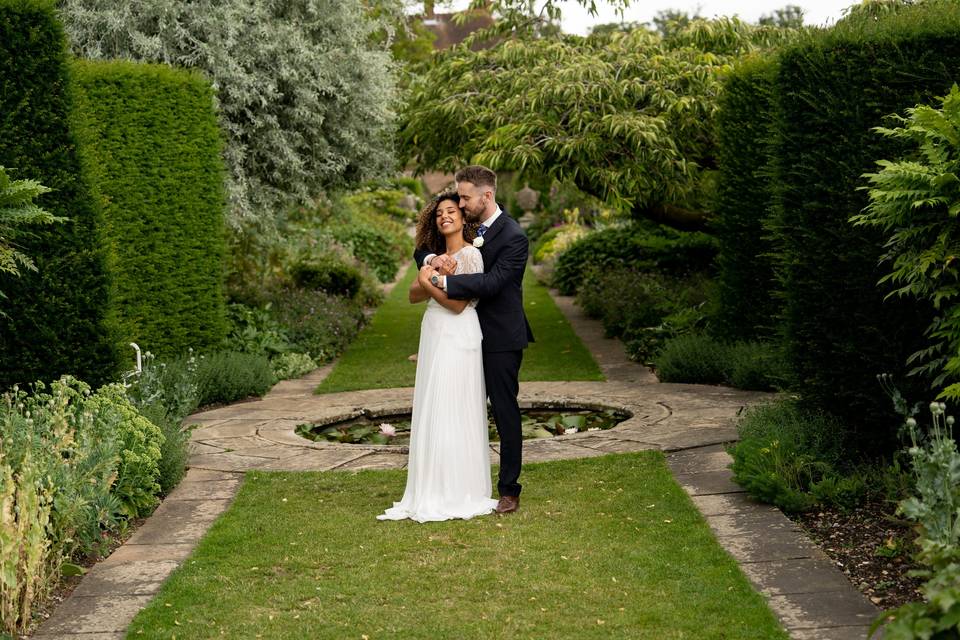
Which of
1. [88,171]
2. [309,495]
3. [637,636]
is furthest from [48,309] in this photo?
[637,636]

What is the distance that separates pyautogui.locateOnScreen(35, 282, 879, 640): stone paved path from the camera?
4684 mm

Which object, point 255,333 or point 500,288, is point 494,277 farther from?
point 255,333

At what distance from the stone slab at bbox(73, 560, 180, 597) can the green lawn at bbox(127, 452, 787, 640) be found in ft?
0.29

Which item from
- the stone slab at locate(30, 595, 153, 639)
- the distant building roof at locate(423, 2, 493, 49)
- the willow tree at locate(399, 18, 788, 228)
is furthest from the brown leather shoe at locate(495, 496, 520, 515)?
the distant building roof at locate(423, 2, 493, 49)

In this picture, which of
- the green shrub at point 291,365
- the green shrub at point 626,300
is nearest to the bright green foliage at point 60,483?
the green shrub at point 291,365

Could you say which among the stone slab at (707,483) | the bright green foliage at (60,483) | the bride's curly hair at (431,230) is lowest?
the stone slab at (707,483)

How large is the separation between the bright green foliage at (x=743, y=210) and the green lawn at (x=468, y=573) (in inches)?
161

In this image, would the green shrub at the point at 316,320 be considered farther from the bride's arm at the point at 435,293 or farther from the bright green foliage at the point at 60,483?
the bride's arm at the point at 435,293

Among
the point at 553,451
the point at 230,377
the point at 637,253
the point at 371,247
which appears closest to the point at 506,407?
the point at 553,451

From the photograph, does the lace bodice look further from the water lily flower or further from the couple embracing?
the water lily flower

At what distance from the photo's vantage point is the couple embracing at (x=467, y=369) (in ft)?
20.3

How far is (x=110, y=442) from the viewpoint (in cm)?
575

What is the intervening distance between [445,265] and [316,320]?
8.22m

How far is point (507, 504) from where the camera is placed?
6.23 m
